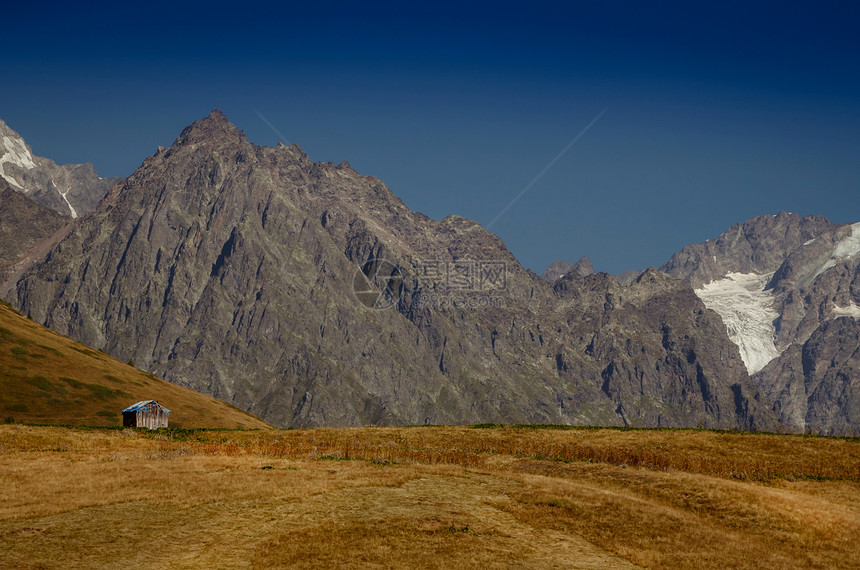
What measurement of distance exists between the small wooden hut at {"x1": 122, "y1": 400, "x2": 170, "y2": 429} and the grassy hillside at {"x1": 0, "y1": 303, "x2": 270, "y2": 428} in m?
12.3

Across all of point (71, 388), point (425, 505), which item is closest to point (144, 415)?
point (71, 388)

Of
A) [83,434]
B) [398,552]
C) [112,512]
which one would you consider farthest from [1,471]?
[398,552]

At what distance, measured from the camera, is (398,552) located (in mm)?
37281

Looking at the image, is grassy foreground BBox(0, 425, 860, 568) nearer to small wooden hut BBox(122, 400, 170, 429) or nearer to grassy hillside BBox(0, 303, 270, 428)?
small wooden hut BBox(122, 400, 170, 429)

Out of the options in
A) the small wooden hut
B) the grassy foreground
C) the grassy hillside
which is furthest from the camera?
the grassy hillside

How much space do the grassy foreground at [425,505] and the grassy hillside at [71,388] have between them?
5197cm

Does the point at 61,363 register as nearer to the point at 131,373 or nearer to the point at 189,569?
the point at 131,373

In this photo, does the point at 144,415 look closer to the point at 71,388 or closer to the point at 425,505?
the point at 71,388

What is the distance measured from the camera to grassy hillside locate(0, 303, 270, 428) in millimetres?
121438

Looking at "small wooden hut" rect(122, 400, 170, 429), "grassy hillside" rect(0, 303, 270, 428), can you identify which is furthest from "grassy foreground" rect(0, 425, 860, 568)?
"grassy hillside" rect(0, 303, 270, 428)

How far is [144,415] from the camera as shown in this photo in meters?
110

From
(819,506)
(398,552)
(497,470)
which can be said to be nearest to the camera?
(398,552)

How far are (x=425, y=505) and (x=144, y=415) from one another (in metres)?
75.6

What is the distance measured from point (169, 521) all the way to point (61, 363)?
382 ft
